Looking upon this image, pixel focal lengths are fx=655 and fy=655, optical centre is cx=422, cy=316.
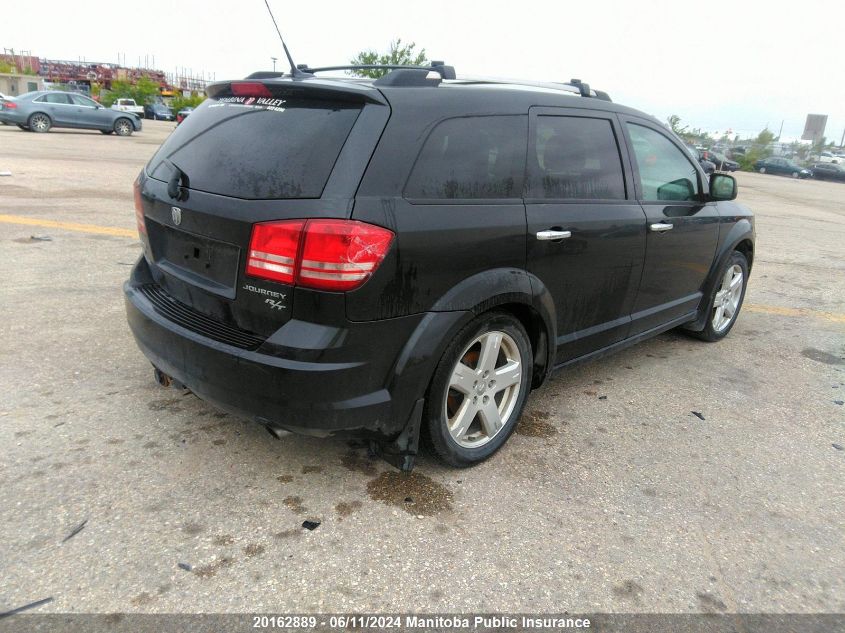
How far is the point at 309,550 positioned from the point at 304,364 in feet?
2.32

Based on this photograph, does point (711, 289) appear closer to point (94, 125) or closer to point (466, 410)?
point (466, 410)

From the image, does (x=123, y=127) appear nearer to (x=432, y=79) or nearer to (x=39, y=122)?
(x=39, y=122)

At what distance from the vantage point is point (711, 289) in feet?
16.0

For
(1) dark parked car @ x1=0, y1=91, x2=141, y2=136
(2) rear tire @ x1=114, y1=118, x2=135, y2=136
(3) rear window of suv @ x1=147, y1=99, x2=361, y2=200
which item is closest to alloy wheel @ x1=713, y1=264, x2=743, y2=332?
(3) rear window of suv @ x1=147, y1=99, x2=361, y2=200

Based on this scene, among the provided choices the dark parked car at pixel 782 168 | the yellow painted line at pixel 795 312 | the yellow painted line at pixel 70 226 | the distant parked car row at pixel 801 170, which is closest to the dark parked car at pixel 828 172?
the distant parked car row at pixel 801 170

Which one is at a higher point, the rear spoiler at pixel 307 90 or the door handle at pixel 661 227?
the rear spoiler at pixel 307 90

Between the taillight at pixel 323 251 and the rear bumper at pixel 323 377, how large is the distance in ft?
0.59

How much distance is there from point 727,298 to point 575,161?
2572mm

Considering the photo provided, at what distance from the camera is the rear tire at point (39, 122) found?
2310 centimetres

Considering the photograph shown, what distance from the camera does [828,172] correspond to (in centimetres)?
4481

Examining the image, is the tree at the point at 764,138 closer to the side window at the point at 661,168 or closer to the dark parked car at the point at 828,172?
the dark parked car at the point at 828,172

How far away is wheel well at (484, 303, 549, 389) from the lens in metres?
3.16

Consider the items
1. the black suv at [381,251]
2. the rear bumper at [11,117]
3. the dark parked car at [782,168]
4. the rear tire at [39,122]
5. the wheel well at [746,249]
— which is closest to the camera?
the black suv at [381,251]

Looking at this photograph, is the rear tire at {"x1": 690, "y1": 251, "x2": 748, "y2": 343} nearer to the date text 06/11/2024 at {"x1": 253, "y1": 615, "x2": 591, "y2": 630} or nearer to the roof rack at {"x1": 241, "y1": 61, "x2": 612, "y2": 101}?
the roof rack at {"x1": 241, "y1": 61, "x2": 612, "y2": 101}
